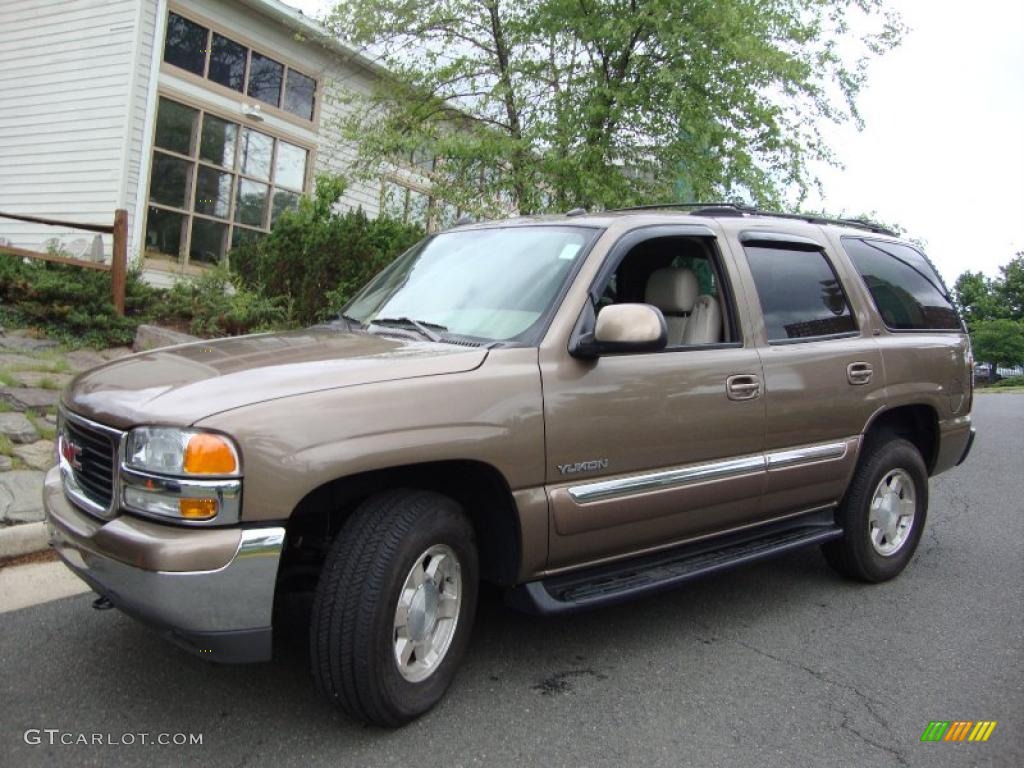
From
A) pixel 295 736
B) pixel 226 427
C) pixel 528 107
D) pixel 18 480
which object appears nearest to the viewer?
pixel 226 427

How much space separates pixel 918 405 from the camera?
4.79 m

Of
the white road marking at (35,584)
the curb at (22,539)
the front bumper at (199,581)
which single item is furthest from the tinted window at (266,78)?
the front bumper at (199,581)

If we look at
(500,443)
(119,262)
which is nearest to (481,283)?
(500,443)

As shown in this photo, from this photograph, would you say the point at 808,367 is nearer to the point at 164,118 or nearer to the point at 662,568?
the point at 662,568

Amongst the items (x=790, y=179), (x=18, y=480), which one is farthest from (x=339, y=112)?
(x=18, y=480)

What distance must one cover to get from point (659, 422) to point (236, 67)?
1133 centimetres

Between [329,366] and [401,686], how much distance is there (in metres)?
1.08

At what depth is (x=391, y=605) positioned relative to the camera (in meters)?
2.63

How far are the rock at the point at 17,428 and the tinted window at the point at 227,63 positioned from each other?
314 inches

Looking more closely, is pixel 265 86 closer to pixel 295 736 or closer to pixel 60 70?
pixel 60 70

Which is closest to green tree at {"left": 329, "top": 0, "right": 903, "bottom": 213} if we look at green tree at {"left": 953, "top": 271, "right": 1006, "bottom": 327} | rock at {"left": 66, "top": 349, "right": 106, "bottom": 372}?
rock at {"left": 66, "top": 349, "right": 106, "bottom": 372}

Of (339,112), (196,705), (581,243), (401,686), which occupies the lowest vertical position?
(196,705)

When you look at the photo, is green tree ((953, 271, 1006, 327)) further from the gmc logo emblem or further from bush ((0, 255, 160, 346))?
the gmc logo emblem

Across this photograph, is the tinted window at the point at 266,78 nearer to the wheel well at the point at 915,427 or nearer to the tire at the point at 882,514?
the wheel well at the point at 915,427
